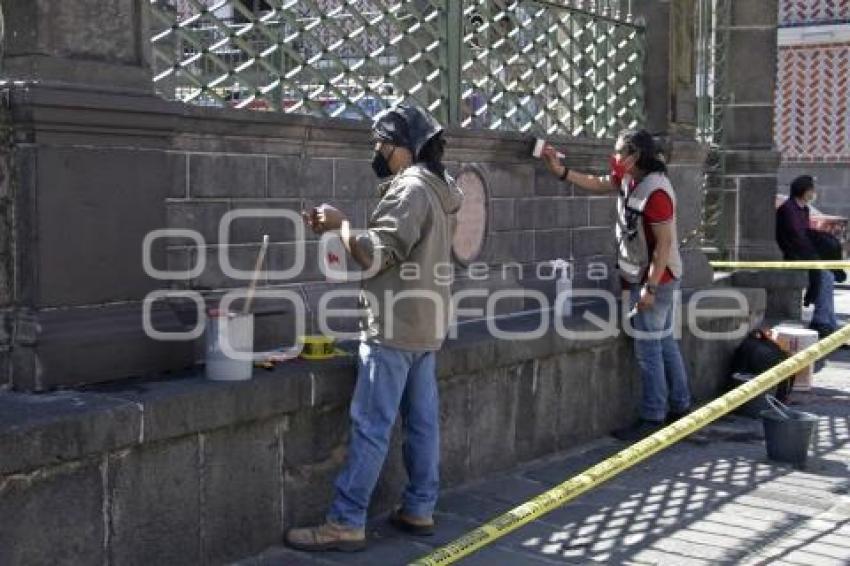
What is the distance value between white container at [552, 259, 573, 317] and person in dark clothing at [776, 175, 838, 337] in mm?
4529

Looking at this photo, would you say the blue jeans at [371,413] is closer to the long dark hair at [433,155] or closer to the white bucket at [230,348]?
the white bucket at [230,348]

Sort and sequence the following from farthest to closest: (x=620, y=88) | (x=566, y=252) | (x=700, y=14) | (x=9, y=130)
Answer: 1. (x=700, y=14)
2. (x=620, y=88)
3. (x=566, y=252)
4. (x=9, y=130)

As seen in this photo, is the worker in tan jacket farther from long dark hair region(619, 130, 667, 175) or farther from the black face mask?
long dark hair region(619, 130, 667, 175)

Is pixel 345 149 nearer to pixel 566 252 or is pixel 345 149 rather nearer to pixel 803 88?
pixel 566 252

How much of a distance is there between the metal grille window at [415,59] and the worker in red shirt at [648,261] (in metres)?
0.68

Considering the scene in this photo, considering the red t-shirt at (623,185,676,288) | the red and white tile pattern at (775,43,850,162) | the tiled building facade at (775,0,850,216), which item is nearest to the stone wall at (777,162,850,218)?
the tiled building facade at (775,0,850,216)

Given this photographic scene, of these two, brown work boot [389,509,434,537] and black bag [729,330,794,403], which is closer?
brown work boot [389,509,434,537]

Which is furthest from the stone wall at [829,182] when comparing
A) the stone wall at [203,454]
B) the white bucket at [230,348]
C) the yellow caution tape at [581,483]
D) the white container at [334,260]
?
the white bucket at [230,348]

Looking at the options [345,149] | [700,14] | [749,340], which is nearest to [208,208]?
[345,149]

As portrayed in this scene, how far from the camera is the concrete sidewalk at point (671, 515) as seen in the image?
5.09 m

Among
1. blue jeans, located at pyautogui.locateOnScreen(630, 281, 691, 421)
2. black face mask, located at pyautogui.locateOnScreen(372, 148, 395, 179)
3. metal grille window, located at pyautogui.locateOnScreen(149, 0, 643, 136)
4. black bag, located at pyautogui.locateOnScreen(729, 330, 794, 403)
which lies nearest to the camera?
black face mask, located at pyautogui.locateOnScreen(372, 148, 395, 179)

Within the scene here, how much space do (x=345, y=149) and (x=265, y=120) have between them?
66 centimetres

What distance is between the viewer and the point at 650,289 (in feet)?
23.5

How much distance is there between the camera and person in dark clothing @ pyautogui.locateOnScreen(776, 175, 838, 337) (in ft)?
37.1
